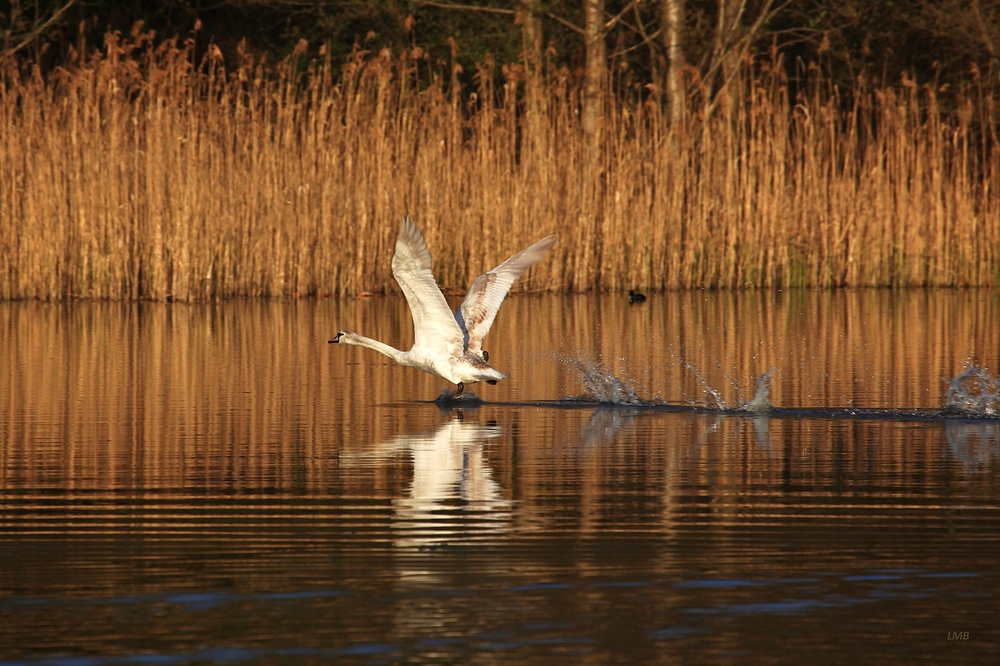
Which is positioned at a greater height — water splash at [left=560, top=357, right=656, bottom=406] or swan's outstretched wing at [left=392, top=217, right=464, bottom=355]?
swan's outstretched wing at [left=392, top=217, right=464, bottom=355]

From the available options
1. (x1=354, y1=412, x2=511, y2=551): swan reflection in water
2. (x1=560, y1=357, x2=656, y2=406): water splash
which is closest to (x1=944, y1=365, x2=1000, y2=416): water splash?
(x1=560, y1=357, x2=656, y2=406): water splash

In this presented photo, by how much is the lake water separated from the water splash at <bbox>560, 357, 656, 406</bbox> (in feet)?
0.08

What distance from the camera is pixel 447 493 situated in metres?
→ 6.15

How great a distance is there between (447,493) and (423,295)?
11.6ft

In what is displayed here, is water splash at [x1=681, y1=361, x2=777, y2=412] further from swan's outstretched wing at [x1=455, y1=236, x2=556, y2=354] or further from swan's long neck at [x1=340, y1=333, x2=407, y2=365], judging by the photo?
swan's long neck at [x1=340, y1=333, x2=407, y2=365]

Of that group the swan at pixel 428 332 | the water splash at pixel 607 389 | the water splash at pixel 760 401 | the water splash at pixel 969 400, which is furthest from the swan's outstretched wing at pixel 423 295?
the water splash at pixel 969 400

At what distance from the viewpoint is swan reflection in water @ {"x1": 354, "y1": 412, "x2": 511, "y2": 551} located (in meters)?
5.35

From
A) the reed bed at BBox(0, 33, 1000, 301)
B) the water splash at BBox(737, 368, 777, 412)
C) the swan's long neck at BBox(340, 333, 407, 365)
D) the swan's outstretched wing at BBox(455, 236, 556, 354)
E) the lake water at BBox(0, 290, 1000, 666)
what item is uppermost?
the reed bed at BBox(0, 33, 1000, 301)

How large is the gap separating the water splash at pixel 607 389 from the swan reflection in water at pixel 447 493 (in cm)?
116

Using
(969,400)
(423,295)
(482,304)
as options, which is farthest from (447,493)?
(482,304)

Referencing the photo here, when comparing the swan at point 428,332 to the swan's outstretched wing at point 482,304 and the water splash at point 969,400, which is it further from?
the water splash at point 969,400

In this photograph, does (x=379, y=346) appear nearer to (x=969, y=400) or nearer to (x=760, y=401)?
(x=760, y=401)

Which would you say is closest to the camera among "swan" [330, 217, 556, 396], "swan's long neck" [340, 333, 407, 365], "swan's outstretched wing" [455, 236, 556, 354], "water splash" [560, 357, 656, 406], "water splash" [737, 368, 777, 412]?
"water splash" [737, 368, 777, 412]

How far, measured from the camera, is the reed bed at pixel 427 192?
1659cm
